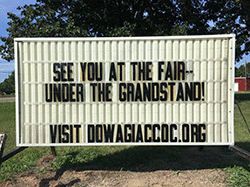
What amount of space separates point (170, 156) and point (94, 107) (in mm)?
3712

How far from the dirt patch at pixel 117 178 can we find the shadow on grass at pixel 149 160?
0.18m

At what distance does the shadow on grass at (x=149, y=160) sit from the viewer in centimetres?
676

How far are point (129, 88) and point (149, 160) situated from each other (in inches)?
125

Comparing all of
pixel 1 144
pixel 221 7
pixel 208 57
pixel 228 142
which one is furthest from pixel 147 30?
pixel 1 144

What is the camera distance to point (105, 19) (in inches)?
620

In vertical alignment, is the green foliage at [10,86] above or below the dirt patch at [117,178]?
above

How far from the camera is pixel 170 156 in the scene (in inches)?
293

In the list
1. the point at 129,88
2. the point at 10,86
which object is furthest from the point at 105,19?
the point at 10,86

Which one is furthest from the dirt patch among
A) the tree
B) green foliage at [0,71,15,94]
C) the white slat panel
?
green foliage at [0,71,15,94]

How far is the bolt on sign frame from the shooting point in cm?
557

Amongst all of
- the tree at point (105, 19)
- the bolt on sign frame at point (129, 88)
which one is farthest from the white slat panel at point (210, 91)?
the tree at point (105, 19)

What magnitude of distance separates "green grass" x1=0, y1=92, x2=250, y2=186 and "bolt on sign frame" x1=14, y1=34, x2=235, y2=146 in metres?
1.52

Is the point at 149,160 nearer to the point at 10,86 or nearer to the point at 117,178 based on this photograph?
the point at 117,178

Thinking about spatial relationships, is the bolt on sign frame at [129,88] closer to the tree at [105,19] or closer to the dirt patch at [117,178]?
the dirt patch at [117,178]
